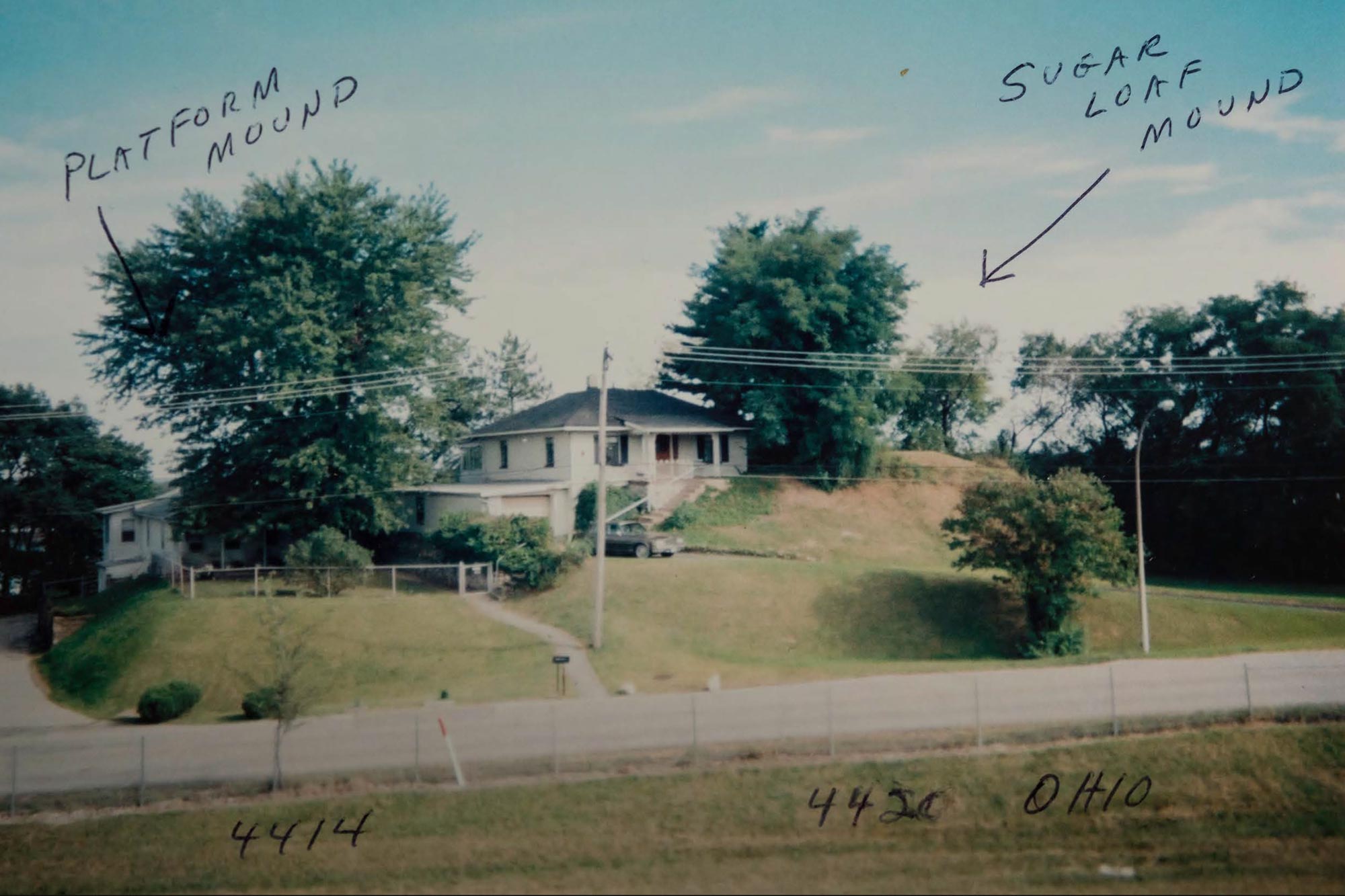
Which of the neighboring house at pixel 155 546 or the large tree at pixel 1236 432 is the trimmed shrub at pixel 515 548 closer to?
the neighboring house at pixel 155 546

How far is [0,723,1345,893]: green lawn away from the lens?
12.4m

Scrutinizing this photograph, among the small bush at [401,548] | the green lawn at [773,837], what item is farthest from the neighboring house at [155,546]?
the green lawn at [773,837]

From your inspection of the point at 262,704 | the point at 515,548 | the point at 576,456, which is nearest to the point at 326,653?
the point at 262,704

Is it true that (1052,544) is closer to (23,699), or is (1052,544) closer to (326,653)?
(326,653)

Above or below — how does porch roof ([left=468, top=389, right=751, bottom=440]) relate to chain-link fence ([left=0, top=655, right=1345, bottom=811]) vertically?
above

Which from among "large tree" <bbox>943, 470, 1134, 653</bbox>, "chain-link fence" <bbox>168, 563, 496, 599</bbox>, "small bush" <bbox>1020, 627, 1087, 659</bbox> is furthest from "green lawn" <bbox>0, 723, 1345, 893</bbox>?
"chain-link fence" <bbox>168, 563, 496, 599</bbox>

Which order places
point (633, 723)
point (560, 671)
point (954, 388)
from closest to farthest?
point (633, 723), point (560, 671), point (954, 388)

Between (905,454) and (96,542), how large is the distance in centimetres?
4407

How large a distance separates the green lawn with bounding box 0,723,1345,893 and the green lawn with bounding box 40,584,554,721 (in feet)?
21.2

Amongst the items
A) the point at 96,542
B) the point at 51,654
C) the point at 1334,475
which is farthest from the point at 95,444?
the point at 1334,475

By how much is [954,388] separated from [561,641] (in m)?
Answer: 44.9

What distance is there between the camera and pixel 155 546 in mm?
39031

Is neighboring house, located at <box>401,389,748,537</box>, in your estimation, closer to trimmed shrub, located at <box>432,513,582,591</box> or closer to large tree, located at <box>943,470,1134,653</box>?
trimmed shrub, located at <box>432,513,582,591</box>

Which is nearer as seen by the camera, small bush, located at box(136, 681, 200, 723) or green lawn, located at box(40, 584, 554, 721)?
small bush, located at box(136, 681, 200, 723)
